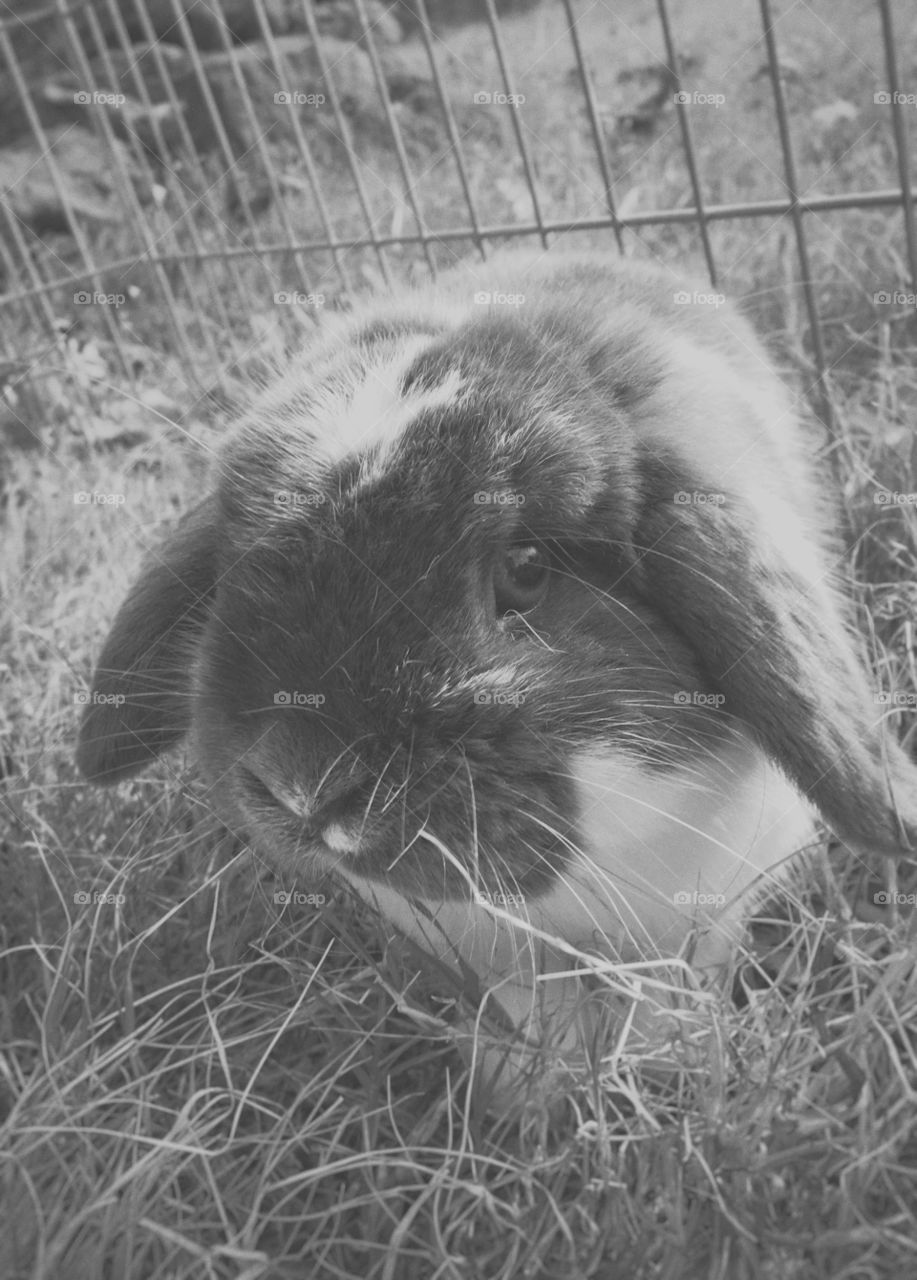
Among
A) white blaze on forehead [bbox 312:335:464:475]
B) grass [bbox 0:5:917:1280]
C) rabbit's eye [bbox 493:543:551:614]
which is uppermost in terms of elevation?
white blaze on forehead [bbox 312:335:464:475]

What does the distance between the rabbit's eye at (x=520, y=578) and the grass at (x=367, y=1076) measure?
0.66 metres

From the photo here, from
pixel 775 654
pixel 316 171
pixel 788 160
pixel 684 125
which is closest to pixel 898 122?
pixel 788 160

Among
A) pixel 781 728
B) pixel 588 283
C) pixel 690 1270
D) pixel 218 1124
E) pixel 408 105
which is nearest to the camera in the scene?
pixel 690 1270

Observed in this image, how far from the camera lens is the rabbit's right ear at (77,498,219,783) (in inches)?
90.2

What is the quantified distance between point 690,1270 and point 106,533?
2878mm

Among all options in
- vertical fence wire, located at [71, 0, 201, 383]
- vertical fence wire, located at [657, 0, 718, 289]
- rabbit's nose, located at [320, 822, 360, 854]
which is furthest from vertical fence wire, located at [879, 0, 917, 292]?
vertical fence wire, located at [71, 0, 201, 383]

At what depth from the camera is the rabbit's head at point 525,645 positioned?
170 centimetres

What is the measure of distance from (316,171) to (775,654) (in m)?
4.62

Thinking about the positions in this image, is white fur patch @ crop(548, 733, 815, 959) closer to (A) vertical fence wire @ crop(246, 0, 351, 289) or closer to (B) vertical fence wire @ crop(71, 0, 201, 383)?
(A) vertical fence wire @ crop(246, 0, 351, 289)

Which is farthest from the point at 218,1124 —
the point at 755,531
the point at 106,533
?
the point at 106,533

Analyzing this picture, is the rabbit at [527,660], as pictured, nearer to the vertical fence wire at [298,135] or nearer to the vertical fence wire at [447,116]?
the vertical fence wire at [447,116]

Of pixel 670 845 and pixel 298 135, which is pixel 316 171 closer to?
pixel 298 135

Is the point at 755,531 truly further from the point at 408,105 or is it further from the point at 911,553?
the point at 408,105

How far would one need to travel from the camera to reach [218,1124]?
76.7 inches
